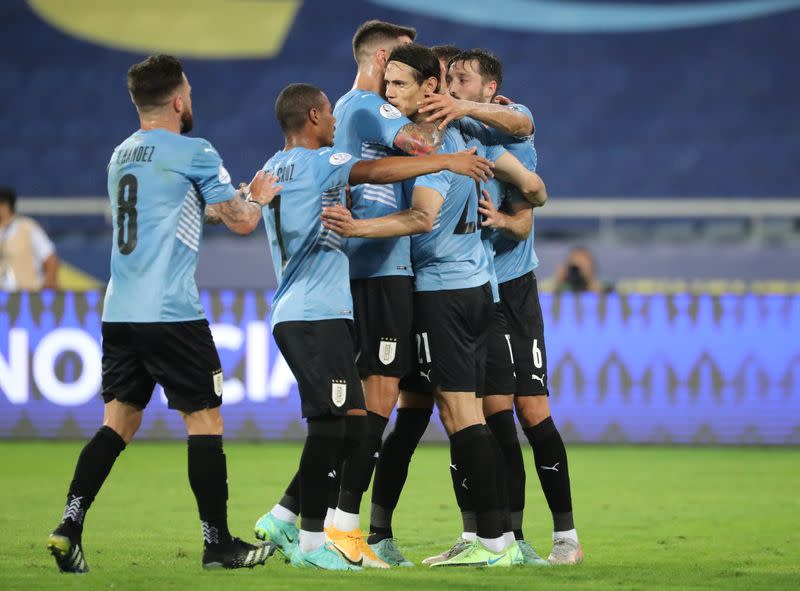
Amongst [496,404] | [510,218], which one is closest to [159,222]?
[510,218]

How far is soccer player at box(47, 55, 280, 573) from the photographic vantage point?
5.03 meters

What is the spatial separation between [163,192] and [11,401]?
593 centimetres

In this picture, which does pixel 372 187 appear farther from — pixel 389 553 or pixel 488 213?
pixel 389 553

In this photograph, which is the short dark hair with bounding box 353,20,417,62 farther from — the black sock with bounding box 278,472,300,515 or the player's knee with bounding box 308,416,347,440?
the black sock with bounding box 278,472,300,515

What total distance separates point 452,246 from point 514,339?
24.5 inches

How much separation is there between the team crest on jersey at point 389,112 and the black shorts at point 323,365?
877mm

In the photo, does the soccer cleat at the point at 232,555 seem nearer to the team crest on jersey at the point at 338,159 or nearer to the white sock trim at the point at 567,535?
the white sock trim at the point at 567,535

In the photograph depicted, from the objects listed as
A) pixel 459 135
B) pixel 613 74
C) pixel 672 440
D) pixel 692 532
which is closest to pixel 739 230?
pixel 613 74

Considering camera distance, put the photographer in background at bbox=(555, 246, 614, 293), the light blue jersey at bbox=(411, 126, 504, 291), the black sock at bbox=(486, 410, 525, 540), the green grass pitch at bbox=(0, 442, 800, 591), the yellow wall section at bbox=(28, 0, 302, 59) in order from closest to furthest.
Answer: the green grass pitch at bbox=(0, 442, 800, 591), the light blue jersey at bbox=(411, 126, 504, 291), the black sock at bbox=(486, 410, 525, 540), the photographer in background at bbox=(555, 246, 614, 293), the yellow wall section at bbox=(28, 0, 302, 59)

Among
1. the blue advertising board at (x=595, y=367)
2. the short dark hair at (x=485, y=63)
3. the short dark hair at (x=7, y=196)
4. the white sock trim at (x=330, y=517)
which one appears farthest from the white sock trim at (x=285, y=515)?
the short dark hair at (x=7, y=196)

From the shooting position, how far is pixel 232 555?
199 inches

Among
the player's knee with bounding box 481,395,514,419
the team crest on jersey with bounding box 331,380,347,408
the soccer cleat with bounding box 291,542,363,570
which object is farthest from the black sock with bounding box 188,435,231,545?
the player's knee with bounding box 481,395,514,419

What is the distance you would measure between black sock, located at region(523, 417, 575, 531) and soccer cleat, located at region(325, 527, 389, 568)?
2.65 feet

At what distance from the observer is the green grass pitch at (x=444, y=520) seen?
4887 millimetres
